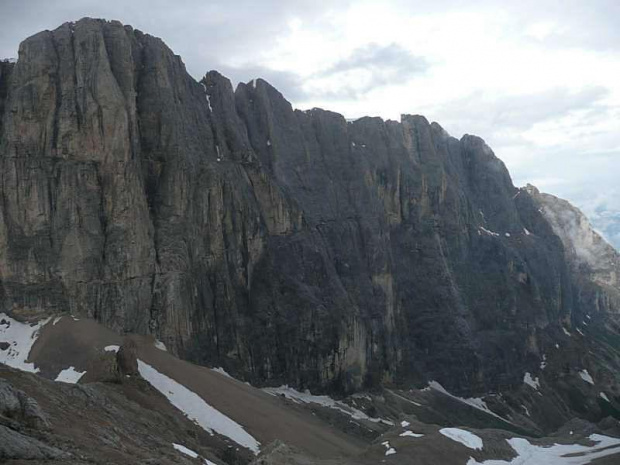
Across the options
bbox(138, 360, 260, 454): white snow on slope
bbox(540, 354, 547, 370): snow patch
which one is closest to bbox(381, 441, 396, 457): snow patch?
bbox(138, 360, 260, 454): white snow on slope

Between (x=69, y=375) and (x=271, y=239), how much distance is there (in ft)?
149

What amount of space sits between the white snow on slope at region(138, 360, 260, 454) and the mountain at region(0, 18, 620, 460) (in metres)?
8.51

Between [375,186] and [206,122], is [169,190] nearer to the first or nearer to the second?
[206,122]

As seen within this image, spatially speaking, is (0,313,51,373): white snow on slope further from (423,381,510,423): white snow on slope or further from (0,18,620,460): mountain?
(423,381,510,423): white snow on slope

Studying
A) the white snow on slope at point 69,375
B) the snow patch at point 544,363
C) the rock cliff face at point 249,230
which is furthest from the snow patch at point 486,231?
the white snow on slope at point 69,375

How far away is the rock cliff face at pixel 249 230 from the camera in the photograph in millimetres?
69875

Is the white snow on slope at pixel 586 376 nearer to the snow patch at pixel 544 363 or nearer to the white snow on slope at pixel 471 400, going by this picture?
the snow patch at pixel 544 363

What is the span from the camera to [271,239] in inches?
3711

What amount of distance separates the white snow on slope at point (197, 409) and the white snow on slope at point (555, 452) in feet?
54.6

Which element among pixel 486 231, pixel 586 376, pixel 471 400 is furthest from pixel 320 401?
pixel 586 376

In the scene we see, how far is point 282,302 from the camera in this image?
299 ft

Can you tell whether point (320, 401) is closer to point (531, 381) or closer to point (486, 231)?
point (531, 381)

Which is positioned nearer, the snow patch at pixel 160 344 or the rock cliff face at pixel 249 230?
the rock cliff face at pixel 249 230

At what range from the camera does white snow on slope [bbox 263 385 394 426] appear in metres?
80.8
